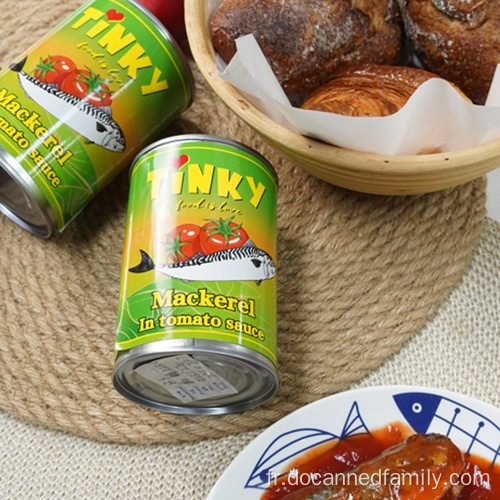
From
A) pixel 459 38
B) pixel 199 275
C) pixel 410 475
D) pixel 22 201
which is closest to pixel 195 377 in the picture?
pixel 199 275

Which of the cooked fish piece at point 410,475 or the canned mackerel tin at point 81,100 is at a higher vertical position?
the canned mackerel tin at point 81,100

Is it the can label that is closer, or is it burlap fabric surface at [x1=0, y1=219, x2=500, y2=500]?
the can label

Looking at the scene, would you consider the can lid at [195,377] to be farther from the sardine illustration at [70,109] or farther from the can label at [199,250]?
the sardine illustration at [70,109]

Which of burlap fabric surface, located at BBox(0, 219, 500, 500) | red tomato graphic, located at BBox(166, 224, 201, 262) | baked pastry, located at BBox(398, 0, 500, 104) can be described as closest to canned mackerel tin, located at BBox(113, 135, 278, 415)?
red tomato graphic, located at BBox(166, 224, 201, 262)

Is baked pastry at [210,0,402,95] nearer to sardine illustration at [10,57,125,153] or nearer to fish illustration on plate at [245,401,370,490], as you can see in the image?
sardine illustration at [10,57,125,153]

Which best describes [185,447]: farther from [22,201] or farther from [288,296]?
[22,201]

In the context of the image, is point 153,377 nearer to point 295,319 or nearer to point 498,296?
point 295,319

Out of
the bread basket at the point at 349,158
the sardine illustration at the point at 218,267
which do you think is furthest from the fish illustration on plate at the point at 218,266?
the bread basket at the point at 349,158
